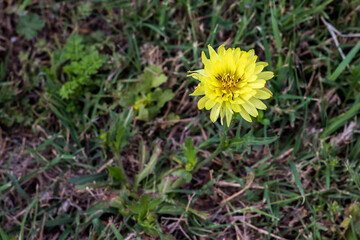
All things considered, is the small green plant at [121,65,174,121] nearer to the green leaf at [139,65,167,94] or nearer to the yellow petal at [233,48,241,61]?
the green leaf at [139,65,167,94]

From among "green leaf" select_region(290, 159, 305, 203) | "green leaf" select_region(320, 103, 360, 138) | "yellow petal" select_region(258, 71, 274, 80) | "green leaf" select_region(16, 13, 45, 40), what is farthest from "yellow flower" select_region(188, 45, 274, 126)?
"green leaf" select_region(16, 13, 45, 40)

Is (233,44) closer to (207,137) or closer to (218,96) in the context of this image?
(207,137)

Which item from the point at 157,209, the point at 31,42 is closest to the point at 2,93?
the point at 31,42

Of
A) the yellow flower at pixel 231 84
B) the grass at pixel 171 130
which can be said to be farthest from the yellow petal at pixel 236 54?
the grass at pixel 171 130

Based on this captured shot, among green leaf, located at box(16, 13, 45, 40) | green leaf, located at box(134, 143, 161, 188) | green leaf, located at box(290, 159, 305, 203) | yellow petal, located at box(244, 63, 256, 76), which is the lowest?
green leaf, located at box(134, 143, 161, 188)

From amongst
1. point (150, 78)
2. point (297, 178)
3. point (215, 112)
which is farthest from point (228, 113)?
point (150, 78)

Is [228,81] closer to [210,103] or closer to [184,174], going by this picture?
[210,103]
